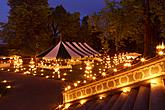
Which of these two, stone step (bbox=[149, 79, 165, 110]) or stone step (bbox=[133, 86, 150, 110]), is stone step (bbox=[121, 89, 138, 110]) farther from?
stone step (bbox=[149, 79, 165, 110])

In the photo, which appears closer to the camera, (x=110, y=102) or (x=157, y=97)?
(x=157, y=97)

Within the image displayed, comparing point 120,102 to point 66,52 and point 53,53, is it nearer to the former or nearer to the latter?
point 66,52

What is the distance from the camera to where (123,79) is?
855 centimetres

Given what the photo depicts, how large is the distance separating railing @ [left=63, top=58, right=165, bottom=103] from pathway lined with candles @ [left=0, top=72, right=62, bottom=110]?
11.4 feet

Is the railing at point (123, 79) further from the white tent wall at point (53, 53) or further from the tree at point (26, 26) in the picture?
the tree at point (26, 26)

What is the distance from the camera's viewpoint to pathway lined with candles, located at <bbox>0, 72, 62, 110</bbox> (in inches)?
566

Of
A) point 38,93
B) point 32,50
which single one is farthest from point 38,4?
point 38,93

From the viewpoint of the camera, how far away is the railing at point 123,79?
7.55 m

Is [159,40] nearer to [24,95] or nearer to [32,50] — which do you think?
[24,95]

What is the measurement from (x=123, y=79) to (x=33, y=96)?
8917 mm

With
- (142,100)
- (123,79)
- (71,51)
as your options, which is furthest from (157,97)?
(71,51)

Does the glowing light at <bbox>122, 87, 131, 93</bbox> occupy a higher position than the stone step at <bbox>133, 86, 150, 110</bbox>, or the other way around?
the glowing light at <bbox>122, 87, 131, 93</bbox>

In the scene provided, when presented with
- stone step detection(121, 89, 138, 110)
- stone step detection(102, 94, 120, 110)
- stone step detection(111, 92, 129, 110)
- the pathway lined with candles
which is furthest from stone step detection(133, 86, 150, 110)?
the pathway lined with candles

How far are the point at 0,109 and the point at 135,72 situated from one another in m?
7.78
